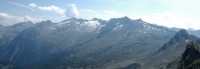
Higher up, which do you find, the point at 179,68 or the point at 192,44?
the point at 192,44

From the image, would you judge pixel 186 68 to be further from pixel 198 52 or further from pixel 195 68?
pixel 198 52

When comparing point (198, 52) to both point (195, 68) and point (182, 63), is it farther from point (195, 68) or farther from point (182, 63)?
point (195, 68)

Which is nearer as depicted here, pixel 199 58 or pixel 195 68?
pixel 195 68

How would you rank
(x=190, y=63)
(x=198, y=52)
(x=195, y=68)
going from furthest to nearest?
(x=198, y=52) → (x=190, y=63) → (x=195, y=68)

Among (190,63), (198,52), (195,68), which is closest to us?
(195,68)

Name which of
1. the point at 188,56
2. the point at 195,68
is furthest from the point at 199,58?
the point at 195,68

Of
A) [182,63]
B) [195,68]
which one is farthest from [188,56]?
[195,68]

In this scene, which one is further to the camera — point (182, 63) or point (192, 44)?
point (192, 44)

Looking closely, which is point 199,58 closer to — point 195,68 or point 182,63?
point 182,63
